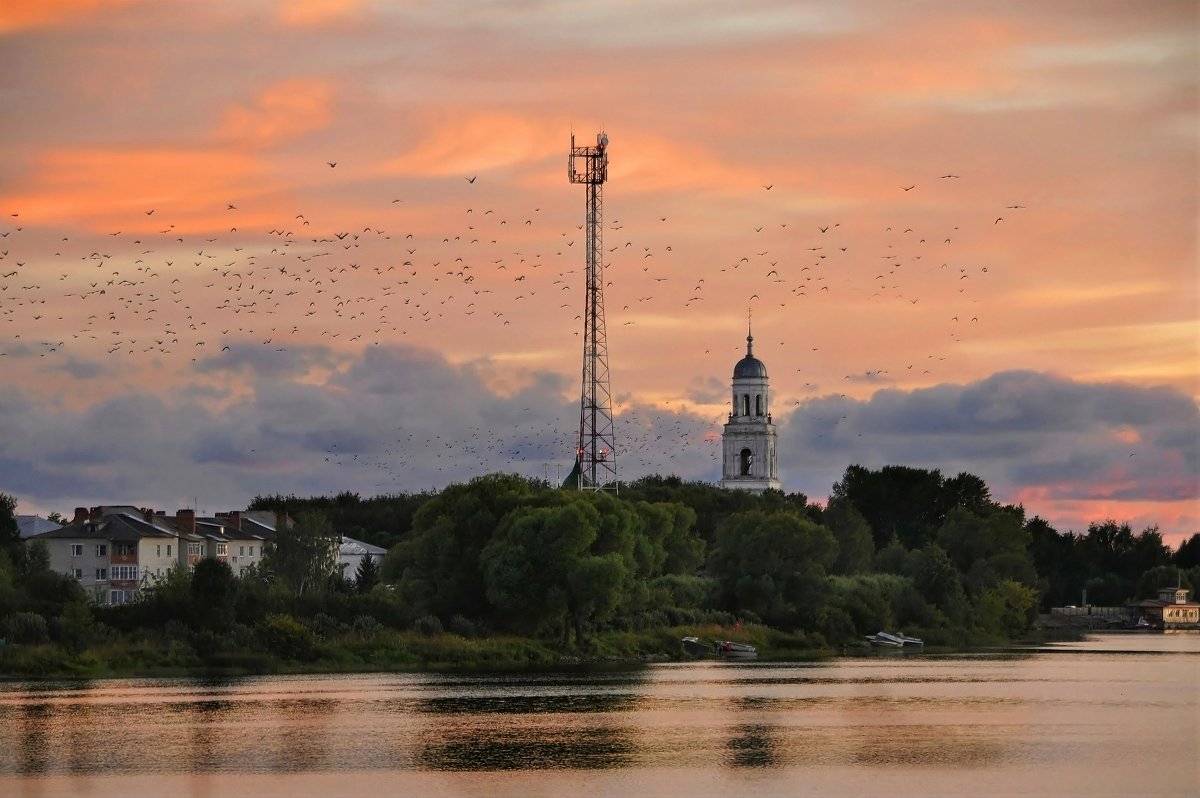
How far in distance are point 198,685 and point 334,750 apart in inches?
1077

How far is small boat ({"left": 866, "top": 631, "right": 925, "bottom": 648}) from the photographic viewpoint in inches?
5059

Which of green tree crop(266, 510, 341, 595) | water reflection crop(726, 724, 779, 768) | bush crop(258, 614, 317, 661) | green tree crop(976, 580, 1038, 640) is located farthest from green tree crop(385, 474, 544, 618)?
green tree crop(976, 580, 1038, 640)

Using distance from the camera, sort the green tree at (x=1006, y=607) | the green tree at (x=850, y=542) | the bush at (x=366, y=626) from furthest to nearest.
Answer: the green tree at (x=850, y=542), the green tree at (x=1006, y=607), the bush at (x=366, y=626)

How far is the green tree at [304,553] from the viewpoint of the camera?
136 meters

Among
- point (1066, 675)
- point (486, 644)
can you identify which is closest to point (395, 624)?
point (486, 644)

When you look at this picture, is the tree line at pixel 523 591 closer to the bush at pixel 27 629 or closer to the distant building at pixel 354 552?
the bush at pixel 27 629

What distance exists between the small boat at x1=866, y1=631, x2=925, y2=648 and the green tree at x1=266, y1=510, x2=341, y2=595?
36.8 meters

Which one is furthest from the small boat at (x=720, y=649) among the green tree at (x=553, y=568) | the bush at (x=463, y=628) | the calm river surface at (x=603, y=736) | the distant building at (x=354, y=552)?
the distant building at (x=354, y=552)

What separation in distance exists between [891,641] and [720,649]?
55.1 ft

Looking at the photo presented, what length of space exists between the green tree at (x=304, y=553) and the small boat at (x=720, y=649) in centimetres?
2872

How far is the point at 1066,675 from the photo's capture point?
3762 inches

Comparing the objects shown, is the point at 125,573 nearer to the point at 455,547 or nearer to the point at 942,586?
the point at 455,547

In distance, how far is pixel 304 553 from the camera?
459 feet

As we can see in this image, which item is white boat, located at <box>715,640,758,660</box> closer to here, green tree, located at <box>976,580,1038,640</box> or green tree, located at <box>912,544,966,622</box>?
green tree, located at <box>912,544,966,622</box>
